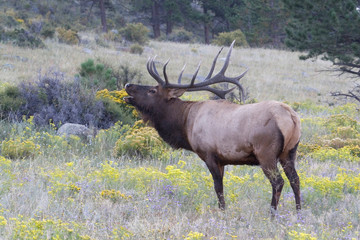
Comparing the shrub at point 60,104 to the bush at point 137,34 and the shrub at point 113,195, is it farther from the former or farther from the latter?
the bush at point 137,34

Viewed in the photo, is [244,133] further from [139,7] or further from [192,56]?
[139,7]

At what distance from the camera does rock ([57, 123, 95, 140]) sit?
8.75 metres

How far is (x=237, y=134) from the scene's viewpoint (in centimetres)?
502

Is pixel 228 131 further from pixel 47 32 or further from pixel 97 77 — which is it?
pixel 47 32

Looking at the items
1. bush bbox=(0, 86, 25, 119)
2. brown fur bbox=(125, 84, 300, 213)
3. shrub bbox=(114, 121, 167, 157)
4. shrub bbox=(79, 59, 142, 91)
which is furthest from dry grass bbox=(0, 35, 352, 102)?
brown fur bbox=(125, 84, 300, 213)

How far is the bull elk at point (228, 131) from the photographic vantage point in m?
4.82

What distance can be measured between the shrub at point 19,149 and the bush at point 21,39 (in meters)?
14.5

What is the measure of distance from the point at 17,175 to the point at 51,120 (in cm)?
340

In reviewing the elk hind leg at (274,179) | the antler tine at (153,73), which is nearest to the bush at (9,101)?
the antler tine at (153,73)

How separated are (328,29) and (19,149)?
11.0 metres

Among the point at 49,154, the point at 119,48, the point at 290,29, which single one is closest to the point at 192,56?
the point at 119,48

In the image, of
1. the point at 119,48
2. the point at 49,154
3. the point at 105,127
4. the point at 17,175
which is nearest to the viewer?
the point at 17,175

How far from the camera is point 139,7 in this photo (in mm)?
41938

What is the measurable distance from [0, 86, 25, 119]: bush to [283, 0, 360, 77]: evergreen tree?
9042 mm
